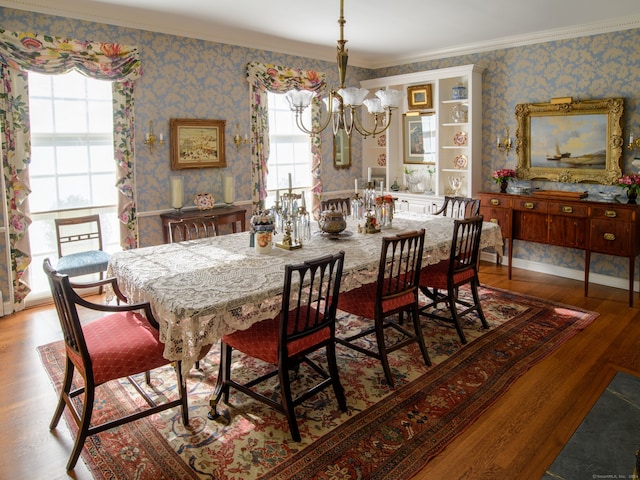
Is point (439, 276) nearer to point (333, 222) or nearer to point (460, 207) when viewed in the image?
point (333, 222)

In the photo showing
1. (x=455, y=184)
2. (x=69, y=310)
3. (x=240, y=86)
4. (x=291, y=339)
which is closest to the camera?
(x=69, y=310)

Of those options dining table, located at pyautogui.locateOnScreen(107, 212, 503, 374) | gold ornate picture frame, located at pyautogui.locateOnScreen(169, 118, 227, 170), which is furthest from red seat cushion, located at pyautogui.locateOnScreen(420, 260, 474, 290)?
gold ornate picture frame, located at pyautogui.locateOnScreen(169, 118, 227, 170)

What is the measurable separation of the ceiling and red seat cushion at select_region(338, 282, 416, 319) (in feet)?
8.39

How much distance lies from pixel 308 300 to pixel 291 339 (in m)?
0.23

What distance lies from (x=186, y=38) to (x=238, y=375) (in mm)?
3661

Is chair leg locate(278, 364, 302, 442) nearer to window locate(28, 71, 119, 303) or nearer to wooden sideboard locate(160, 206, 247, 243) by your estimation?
wooden sideboard locate(160, 206, 247, 243)

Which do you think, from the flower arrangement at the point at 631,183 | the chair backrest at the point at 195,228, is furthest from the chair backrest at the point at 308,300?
the flower arrangement at the point at 631,183

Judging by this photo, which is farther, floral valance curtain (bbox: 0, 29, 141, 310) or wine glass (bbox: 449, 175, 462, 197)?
wine glass (bbox: 449, 175, 462, 197)

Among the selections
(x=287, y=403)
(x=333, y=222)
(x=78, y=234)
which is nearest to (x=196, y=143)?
Result: (x=78, y=234)

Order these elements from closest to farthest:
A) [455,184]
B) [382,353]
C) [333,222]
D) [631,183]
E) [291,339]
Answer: [291,339]
[382,353]
[333,222]
[631,183]
[455,184]

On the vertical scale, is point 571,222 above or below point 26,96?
below

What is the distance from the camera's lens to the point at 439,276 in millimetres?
3832

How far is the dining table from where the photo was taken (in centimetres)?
241

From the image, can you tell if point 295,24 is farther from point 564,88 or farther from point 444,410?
point 444,410
